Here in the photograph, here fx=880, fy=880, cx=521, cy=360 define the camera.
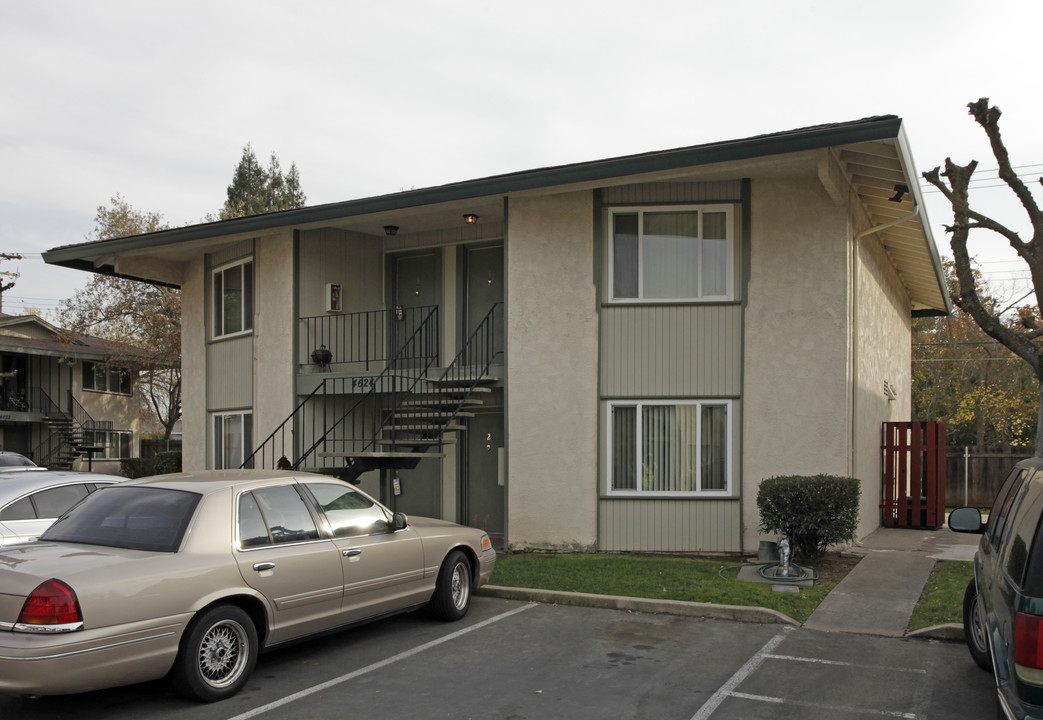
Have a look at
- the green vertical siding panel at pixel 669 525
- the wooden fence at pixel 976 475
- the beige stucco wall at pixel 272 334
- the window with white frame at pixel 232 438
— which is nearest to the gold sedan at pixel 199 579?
the green vertical siding panel at pixel 669 525

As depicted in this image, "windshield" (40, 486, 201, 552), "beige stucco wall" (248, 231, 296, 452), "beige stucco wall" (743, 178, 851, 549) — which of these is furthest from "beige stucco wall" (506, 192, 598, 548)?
"windshield" (40, 486, 201, 552)

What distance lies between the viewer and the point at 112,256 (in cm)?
1653

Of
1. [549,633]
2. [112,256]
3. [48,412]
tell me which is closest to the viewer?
[549,633]

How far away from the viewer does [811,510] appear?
10.2 meters

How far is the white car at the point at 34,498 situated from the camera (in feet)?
29.3

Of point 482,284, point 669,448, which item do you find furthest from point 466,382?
point 669,448

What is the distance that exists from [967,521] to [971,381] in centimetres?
2976

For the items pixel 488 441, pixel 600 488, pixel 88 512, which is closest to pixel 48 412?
pixel 488 441

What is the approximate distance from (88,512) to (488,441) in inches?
328

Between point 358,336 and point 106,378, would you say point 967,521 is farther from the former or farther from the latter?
point 106,378

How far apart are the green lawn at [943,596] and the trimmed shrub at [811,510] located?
1103 millimetres

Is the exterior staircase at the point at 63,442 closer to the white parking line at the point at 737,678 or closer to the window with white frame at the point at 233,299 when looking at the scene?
the window with white frame at the point at 233,299

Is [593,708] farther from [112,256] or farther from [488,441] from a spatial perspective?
[112,256]

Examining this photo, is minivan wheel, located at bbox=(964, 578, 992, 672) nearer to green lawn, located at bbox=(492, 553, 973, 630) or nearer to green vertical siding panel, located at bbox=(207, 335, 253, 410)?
green lawn, located at bbox=(492, 553, 973, 630)
